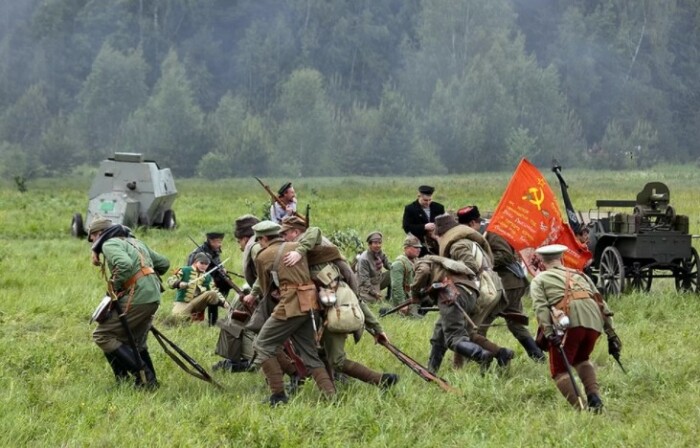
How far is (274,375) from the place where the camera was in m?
8.95

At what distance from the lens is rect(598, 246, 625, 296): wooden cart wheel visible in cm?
1524

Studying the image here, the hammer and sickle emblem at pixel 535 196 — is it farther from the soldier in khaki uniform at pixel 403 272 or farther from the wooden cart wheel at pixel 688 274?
the wooden cart wheel at pixel 688 274

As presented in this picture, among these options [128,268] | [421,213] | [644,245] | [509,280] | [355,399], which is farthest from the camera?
[644,245]

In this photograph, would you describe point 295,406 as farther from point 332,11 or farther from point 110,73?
point 332,11

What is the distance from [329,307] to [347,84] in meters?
92.2

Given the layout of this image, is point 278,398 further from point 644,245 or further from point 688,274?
point 688,274

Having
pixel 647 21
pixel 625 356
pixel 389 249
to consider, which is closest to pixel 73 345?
pixel 625 356

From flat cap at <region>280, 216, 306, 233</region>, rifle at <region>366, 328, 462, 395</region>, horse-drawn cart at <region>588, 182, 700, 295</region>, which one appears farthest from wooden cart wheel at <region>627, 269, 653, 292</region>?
flat cap at <region>280, 216, 306, 233</region>

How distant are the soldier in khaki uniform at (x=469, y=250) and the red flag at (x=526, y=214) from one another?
1.22 metres

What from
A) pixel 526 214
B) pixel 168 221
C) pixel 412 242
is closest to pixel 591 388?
pixel 526 214

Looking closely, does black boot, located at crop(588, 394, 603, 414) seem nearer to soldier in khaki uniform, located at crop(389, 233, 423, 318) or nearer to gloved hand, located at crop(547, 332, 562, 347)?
gloved hand, located at crop(547, 332, 562, 347)

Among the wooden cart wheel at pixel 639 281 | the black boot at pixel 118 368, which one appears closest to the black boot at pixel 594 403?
the black boot at pixel 118 368

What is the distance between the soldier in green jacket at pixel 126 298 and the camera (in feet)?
30.8

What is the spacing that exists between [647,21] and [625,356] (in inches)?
3530
